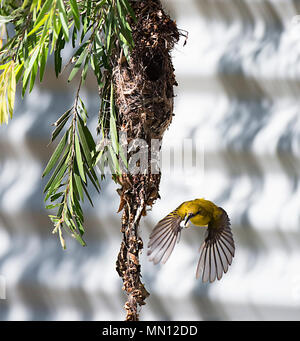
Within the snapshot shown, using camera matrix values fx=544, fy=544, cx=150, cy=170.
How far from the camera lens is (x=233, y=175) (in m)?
1.88

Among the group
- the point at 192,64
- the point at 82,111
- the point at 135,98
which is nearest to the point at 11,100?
the point at 82,111

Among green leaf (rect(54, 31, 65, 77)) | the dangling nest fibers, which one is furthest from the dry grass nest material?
green leaf (rect(54, 31, 65, 77))

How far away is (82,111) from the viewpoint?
1.42m

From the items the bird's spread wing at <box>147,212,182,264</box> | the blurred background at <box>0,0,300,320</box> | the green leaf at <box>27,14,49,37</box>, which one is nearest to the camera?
the green leaf at <box>27,14,49,37</box>

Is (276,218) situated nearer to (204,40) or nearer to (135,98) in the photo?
(204,40)

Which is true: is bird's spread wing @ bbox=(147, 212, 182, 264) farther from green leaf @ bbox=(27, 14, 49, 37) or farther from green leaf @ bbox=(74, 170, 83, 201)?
green leaf @ bbox=(27, 14, 49, 37)

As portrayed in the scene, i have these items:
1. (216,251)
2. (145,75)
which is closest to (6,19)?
(145,75)

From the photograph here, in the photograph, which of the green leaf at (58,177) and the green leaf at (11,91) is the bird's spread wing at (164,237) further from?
the green leaf at (11,91)

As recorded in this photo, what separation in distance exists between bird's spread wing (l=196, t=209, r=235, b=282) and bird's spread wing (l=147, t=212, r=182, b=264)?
8 centimetres

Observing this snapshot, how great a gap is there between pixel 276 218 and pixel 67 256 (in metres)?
0.74

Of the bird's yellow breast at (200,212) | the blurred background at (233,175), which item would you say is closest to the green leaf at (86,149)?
the bird's yellow breast at (200,212)

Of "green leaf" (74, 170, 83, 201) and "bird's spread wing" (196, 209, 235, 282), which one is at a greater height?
"green leaf" (74, 170, 83, 201)

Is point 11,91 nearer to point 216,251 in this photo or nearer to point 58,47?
point 58,47

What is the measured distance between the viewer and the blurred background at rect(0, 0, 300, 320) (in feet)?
6.11
